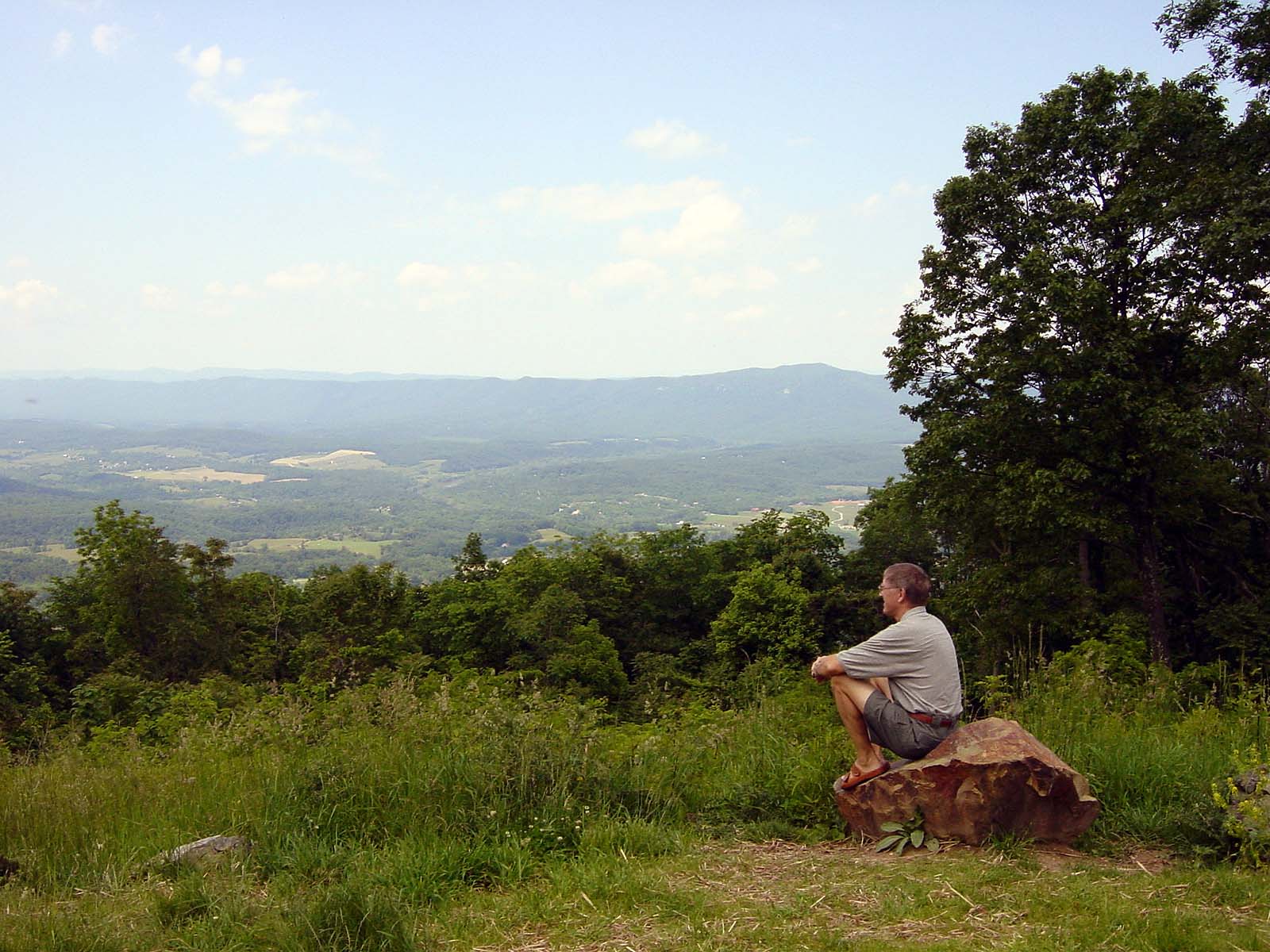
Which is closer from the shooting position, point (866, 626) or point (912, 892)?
point (912, 892)

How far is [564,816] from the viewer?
475 cm

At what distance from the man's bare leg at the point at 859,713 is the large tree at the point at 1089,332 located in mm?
13220

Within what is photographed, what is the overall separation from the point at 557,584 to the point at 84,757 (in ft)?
94.0

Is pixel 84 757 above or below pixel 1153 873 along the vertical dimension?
below

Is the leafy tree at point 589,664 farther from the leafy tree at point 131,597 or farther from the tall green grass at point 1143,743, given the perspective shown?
the tall green grass at point 1143,743

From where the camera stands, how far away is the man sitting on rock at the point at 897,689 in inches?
195

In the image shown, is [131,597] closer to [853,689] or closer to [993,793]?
[853,689]

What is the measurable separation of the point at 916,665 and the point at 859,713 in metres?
0.43

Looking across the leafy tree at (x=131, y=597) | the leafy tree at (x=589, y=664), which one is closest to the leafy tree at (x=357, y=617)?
the leafy tree at (x=131, y=597)

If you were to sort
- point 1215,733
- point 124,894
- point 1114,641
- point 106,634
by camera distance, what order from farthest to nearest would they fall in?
point 106,634, point 1114,641, point 1215,733, point 124,894

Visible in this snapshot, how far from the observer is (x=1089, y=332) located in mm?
17359

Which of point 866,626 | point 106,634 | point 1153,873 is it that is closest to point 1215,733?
point 1153,873

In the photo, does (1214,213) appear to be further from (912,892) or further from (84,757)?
(84,757)

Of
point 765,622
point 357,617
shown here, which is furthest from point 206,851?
point 357,617
